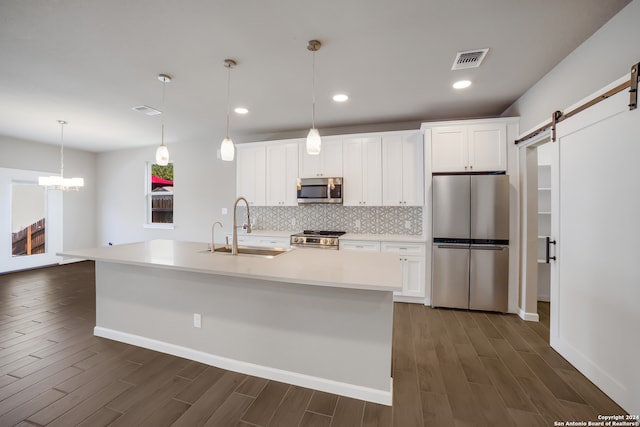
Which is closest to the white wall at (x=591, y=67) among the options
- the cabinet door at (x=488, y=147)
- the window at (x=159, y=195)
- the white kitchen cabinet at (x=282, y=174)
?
the cabinet door at (x=488, y=147)

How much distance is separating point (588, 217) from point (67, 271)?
26.8 feet

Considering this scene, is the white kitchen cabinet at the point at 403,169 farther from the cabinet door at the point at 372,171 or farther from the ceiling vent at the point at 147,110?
the ceiling vent at the point at 147,110

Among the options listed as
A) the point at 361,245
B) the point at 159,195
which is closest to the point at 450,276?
the point at 361,245

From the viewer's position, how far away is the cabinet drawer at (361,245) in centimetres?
379

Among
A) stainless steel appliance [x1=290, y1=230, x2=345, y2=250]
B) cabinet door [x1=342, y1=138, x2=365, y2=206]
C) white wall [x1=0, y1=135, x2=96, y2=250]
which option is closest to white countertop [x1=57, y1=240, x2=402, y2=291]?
stainless steel appliance [x1=290, y1=230, x2=345, y2=250]

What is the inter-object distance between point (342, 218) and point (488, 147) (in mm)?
2329

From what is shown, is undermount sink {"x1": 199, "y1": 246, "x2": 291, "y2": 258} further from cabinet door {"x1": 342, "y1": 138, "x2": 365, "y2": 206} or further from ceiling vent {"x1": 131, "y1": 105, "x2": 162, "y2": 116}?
ceiling vent {"x1": 131, "y1": 105, "x2": 162, "y2": 116}

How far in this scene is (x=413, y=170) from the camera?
153 inches

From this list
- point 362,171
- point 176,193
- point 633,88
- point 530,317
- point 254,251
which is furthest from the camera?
point 176,193

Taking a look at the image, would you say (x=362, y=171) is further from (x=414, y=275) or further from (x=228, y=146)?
(x=228, y=146)

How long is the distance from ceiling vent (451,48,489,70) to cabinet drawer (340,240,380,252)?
2.29 metres

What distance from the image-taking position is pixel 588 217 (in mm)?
2094

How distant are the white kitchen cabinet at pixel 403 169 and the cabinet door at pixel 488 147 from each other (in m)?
0.64

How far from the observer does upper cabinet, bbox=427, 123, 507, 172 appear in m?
3.39
